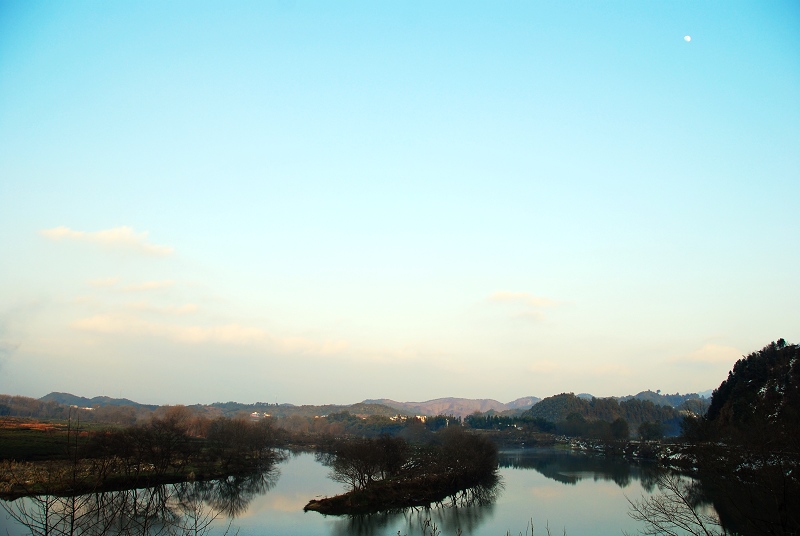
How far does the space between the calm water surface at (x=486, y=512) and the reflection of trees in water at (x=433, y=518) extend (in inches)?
2.5

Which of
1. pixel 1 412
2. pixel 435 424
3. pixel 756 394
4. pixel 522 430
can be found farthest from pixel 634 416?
pixel 1 412

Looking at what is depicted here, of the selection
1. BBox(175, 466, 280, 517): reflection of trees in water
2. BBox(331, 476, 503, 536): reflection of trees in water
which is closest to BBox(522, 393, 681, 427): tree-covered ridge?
BBox(175, 466, 280, 517): reflection of trees in water

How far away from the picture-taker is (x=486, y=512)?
39438 millimetres

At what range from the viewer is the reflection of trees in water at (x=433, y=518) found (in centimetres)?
3308

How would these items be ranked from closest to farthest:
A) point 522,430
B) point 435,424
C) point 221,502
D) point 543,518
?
point 543,518, point 221,502, point 522,430, point 435,424

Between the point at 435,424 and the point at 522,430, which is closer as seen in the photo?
the point at 522,430

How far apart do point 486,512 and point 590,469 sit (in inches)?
1532

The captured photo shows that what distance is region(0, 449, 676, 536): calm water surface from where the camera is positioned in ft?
109

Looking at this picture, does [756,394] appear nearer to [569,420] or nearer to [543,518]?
[543,518]

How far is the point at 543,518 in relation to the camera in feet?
124

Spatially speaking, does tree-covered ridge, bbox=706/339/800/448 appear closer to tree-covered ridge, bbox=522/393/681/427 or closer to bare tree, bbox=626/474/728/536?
bare tree, bbox=626/474/728/536

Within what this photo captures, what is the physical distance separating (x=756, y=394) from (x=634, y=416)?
133 m

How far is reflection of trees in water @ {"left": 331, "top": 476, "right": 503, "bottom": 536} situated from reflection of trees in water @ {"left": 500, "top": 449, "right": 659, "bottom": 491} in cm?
1981

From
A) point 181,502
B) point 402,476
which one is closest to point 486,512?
point 402,476
